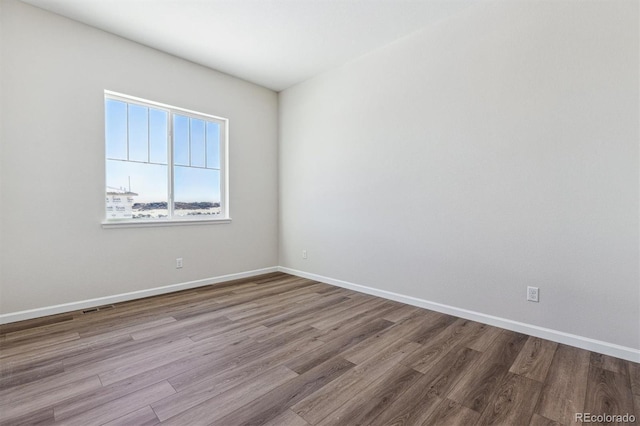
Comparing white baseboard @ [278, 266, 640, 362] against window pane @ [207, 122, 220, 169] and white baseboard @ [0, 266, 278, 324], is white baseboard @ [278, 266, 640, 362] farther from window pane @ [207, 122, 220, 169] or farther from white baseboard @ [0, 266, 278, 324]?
window pane @ [207, 122, 220, 169]

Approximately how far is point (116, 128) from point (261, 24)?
195cm

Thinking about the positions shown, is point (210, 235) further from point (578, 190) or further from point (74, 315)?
point (578, 190)

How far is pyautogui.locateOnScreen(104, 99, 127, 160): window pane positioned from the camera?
3.15 metres

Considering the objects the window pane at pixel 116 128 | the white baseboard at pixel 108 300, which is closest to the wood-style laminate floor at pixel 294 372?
the white baseboard at pixel 108 300

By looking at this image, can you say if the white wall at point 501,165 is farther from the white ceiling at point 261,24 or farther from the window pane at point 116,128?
the window pane at point 116,128

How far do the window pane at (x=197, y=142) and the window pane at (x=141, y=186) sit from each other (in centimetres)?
43

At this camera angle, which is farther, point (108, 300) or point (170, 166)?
point (170, 166)

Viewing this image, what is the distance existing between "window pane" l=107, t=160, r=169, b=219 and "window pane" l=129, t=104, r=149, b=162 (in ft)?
0.38

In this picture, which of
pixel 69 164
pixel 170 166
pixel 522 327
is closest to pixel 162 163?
pixel 170 166

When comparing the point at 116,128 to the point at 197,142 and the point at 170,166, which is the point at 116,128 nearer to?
the point at 170,166

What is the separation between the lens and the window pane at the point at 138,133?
333 centimetres

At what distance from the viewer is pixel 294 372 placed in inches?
72.4

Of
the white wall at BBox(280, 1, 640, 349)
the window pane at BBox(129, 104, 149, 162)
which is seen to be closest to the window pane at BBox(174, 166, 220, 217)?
the window pane at BBox(129, 104, 149, 162)

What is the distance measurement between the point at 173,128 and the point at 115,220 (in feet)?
4.28
